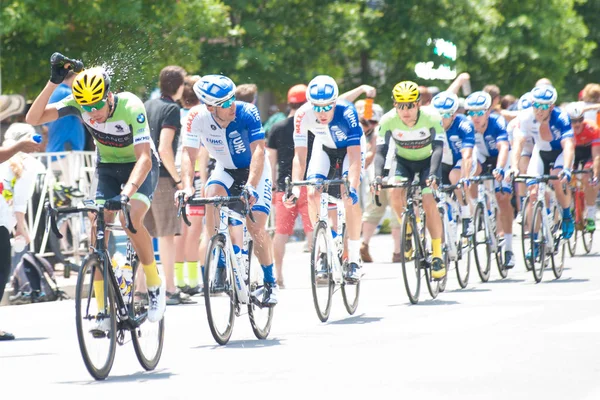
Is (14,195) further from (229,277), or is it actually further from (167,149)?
(229,277)

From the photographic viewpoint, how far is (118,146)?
371 inches

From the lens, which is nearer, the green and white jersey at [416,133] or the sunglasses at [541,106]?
the green and white jersey at [416,133]

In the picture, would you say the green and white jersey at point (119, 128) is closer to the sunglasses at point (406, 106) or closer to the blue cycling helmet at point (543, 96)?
the sunglasses at point (406, 106)

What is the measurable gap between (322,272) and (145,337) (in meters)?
2.69

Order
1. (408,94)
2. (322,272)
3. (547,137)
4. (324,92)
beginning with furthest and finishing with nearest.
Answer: (547,137) < (408,94) < (324,92) < (322,272)

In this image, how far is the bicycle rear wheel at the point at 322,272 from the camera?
11.5 meters

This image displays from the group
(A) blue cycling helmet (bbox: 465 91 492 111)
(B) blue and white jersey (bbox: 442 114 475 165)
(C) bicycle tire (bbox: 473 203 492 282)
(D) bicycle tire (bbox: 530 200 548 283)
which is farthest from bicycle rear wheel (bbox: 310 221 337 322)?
(A) blue cycling helmet (bbox: 465 91 492 111)

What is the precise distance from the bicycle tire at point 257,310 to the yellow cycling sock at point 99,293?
2.01 m

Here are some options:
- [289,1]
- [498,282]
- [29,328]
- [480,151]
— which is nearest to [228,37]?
[289,1]

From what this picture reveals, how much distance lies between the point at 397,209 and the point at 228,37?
43.5ft

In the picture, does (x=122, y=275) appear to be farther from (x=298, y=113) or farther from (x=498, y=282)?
(x=498, y=282)

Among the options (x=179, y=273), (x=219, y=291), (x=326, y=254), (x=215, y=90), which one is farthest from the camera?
(x=179, y=273)

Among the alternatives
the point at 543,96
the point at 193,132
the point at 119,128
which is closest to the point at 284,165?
the point at 543,96

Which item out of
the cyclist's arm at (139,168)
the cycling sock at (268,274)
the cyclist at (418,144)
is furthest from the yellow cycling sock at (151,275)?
the cyclist at (418,144)
